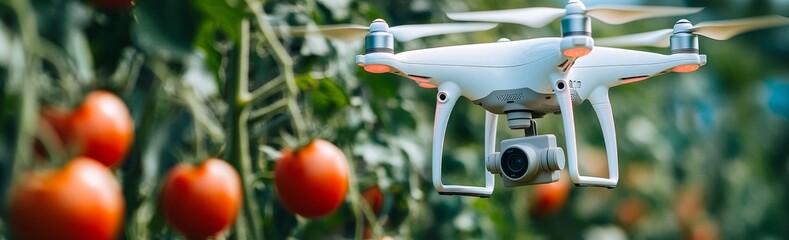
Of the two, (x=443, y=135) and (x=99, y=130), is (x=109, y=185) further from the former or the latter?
(x=443, y=135)

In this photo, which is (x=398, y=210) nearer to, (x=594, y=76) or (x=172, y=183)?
(x=172, y=183)

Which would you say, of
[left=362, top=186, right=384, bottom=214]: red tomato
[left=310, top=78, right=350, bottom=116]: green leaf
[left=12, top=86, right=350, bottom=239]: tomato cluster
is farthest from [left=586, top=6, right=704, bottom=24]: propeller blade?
[left=362, top=186, right=384, bottom=214]: red tomato

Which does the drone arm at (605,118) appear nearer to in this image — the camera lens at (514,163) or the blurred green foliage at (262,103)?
the camera lens at (514,163)

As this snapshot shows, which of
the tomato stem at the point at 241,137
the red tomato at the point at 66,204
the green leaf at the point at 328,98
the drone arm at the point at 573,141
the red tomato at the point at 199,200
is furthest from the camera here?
the green leaf at the point at 328,98

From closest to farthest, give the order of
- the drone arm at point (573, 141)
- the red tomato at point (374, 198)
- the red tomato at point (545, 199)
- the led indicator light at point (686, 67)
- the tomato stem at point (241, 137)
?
the drone arm at point (573, 141) < the led indicator light at point (686, 67) < the tomato stem at point (241, 137) < the red tomato at point (374, 198) < the red tomato at point (545, 199)

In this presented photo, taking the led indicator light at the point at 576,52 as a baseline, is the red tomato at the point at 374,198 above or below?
below

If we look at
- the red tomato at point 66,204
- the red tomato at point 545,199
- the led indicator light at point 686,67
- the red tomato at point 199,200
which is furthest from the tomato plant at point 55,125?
the red tomato at point 545,199

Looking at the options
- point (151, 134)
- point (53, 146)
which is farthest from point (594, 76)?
point (151, 134)
